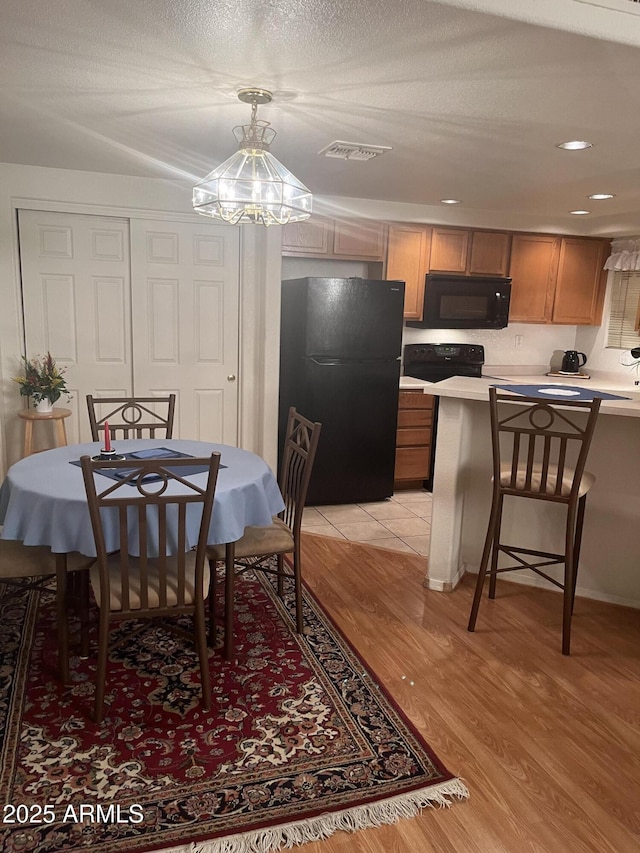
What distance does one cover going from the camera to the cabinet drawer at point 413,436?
16.1 ft

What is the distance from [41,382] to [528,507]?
2.94 m

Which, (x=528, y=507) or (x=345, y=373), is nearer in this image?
(x=528, y=507)

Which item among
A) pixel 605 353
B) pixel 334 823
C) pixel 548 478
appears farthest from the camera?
pixel 605 353

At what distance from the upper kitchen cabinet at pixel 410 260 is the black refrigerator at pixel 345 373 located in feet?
1.71

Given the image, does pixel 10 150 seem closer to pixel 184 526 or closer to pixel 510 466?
pixel 184 526

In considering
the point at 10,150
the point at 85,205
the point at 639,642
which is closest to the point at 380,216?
the point at 85,205

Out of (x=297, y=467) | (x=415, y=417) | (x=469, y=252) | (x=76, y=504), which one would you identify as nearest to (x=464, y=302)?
(x=469, y=252)

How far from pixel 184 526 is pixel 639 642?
7.07 ft

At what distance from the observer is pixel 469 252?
5.15 meters

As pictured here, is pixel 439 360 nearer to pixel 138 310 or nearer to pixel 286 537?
pixel 138 310

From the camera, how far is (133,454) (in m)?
2.81

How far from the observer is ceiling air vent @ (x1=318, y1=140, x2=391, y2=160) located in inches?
121

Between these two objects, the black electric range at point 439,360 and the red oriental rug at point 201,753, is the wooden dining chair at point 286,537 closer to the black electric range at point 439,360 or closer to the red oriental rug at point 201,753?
the red oriental rug at point 201,753

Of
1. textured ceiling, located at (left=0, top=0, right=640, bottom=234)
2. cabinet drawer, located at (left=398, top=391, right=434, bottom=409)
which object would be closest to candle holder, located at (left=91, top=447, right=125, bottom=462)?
textured ceiling, located at (left=0, top=0, right=640, bottom=234)
